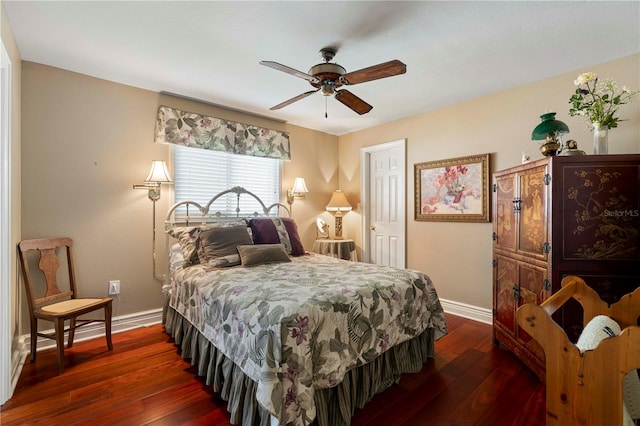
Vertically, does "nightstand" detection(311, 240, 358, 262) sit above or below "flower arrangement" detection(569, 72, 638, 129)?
below

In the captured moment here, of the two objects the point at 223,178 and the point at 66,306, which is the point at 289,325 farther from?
the point at 223,178

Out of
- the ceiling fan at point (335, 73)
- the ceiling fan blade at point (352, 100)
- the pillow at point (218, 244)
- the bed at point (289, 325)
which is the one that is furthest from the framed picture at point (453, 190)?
the pillow at point (218, 244)

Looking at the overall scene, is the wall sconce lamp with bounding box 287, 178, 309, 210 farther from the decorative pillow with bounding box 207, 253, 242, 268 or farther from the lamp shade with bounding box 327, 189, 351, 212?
the decorative pillow with bounding box 207, 253, 242, 268

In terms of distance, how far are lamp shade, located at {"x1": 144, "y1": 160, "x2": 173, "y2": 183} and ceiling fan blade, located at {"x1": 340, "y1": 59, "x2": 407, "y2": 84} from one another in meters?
1.97

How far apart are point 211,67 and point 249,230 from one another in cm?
153

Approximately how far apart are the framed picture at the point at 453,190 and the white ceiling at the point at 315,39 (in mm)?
829

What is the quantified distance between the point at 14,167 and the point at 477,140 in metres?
4.13

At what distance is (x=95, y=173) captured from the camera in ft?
9.02

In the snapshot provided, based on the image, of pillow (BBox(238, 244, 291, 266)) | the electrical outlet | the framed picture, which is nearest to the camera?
pillow (BBox(238, 244, 291, 266))

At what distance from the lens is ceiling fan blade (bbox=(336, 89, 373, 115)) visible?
2264mm

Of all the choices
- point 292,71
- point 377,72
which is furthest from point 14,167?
point 377,72

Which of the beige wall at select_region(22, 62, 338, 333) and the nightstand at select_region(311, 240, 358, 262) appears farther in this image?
the nightstand at select_region(311, 240, 358, 262)

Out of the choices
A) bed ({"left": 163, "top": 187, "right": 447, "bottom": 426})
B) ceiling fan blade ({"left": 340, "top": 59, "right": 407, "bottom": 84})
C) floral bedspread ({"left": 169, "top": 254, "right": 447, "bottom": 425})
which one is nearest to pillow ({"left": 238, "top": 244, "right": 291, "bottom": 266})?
bed ({"left": 163, "top": 187, "right": 447, "bottom": 426})

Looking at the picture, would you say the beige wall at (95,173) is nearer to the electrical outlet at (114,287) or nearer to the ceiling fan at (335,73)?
the electrical outlet at (114,287)
